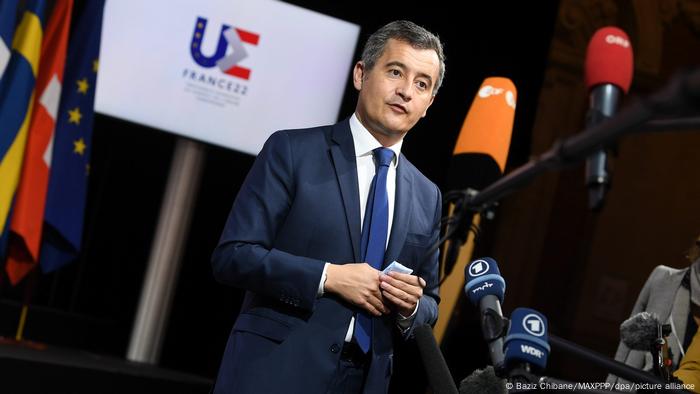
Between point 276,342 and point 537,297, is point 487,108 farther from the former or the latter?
point 537,297

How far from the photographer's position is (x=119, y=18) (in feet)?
15.0

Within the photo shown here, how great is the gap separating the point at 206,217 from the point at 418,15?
1639 millimetres

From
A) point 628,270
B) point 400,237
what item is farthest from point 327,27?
point 628,270

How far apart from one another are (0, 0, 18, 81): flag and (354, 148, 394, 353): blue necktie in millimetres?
2480

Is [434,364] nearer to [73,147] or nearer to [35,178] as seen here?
[35,178]

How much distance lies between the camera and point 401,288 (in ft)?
6.21

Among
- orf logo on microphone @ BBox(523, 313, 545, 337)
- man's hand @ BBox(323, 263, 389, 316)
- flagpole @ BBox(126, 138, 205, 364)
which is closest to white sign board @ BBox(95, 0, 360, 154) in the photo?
flagpole @ BBox(126, 138, 205, 364)

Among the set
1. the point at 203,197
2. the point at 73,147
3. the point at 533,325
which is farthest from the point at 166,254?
the point at 533,325

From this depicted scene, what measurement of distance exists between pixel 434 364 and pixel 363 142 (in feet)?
2.03

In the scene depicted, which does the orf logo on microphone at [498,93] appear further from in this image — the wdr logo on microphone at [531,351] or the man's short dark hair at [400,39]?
the wdr logo on microphone at [531,351]

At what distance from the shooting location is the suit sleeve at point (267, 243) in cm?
189

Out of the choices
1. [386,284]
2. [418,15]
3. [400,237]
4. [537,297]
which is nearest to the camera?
[386,284]

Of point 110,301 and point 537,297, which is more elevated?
point 537,297

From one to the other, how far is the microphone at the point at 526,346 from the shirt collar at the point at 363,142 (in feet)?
2.46
